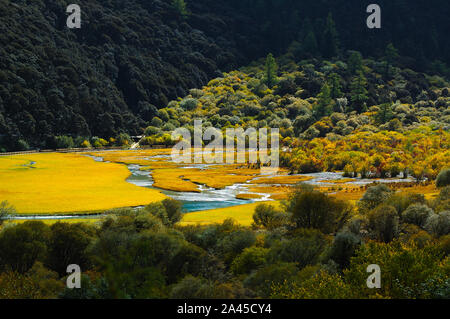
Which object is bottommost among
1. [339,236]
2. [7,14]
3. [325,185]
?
[325,185]

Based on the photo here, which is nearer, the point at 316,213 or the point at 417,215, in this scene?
the point at 316,213

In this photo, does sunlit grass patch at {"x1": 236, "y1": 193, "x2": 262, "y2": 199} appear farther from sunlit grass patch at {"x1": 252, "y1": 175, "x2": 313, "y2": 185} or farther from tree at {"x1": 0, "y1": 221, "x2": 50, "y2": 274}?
tree at {"x1": 0, "y1": 221, "x2": 50, "y2": 274}

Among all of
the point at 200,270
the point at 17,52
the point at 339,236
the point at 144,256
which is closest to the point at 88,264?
the point at 144,256

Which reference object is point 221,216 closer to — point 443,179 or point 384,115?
point 443,179

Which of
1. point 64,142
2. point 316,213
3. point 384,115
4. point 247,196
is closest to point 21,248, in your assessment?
point 316,213

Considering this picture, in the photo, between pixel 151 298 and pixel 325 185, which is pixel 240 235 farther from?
pixel 325 185

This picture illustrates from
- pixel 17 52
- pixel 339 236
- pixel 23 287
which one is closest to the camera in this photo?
pixel 23 287
